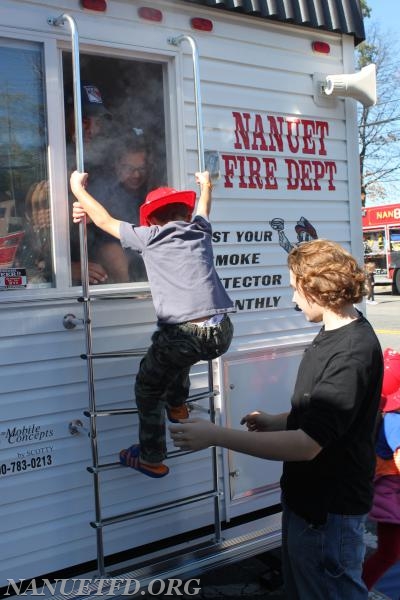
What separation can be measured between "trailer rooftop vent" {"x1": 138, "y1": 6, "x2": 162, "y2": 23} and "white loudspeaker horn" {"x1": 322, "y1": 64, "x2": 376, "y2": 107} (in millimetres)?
1135

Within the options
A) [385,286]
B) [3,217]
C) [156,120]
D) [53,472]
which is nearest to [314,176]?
[156,120]

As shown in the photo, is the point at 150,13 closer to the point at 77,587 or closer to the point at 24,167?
the point at 24,167

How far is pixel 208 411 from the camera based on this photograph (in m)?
3.39

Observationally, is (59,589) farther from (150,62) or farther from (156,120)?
(150,62)

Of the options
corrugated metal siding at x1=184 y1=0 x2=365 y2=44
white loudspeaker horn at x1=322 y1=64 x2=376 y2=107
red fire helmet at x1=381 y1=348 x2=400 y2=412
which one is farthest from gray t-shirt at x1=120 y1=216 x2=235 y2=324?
white loudspeaker horn at x1=322 y1=64 x2=376 y2=107

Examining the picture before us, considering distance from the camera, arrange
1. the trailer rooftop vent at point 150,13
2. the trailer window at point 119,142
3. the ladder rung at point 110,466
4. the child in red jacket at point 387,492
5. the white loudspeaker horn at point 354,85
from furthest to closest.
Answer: the white loudspeaker horn at point 354,85, the trailer window at point 119,142, the trailer rooftop vent at point 150,13, the child in red jacket at point 387,492, the ladder rung at point 110,466

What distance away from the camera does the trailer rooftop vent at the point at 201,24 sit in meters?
3.50

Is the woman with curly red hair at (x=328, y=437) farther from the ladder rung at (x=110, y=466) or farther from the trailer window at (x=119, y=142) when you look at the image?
the trailer window at (x=119, y=142)

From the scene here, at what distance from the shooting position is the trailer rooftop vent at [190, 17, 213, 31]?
3.50 metres

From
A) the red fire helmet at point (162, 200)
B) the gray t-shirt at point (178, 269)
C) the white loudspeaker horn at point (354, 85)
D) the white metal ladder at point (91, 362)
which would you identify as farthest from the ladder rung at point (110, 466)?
the white loudspeaker horn at point (354, 85)

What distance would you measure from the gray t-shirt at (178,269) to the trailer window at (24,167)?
0.43m

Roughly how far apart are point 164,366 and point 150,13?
1.73 meters

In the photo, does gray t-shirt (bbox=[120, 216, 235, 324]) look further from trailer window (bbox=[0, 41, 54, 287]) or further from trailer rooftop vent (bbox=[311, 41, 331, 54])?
trailer rooftop vent (bbox=[311, 41, 331, 54])

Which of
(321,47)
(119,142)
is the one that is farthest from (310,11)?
(119,142)
